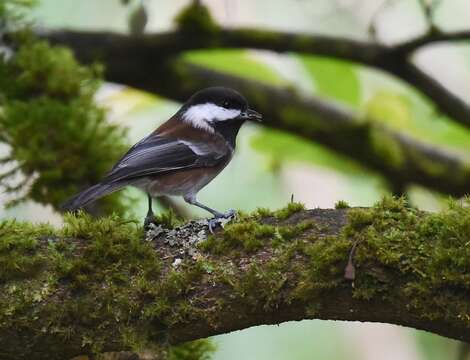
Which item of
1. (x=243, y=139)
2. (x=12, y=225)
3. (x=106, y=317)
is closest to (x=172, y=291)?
(x=106, y=317)

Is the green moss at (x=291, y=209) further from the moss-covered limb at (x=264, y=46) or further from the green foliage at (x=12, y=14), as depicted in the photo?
the green foliage at (x=12, y=14)

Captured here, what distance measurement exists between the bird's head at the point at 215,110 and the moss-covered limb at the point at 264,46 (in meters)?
1.07

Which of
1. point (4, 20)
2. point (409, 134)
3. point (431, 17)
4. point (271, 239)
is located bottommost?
point (271, 239)

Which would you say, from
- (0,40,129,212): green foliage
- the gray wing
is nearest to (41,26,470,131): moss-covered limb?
(0,40,129,212): green foliage

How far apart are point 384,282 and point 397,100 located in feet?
11.0

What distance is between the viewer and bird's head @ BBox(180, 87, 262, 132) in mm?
3928

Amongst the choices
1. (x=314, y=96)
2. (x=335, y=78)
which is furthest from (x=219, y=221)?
(x=314, y=96)

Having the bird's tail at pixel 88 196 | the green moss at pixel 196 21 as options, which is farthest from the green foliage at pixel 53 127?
the green moss at pixel 196 21

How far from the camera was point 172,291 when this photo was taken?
96.5 inches

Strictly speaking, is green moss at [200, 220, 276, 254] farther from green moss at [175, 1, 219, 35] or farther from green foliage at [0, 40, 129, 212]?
green moss at [175, 1, 219, 35]

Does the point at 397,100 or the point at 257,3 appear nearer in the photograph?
the point at 397,100

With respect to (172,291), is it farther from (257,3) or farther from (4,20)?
(257,3)

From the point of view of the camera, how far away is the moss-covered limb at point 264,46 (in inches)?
194

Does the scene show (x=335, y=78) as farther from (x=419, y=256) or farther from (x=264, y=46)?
(x=419, y=256)
